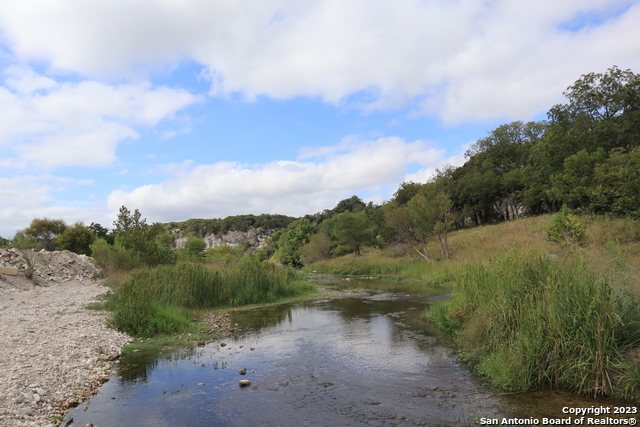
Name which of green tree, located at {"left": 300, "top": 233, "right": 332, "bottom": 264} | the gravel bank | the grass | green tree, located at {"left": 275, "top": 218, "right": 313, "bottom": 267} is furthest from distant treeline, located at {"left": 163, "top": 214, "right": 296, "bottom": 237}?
the grass

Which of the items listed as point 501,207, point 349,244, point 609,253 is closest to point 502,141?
point 501,207

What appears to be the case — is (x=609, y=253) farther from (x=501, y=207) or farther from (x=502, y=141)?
(x=502, y=141)

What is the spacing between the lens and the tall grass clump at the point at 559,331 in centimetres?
658

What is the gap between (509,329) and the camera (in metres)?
8.34

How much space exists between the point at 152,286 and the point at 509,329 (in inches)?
543

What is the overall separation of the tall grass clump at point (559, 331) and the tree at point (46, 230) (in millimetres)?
62394

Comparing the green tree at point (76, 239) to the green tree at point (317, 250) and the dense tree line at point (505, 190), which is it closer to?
the dense tree line at point (505, 190)

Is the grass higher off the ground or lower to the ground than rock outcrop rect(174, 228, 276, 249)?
lower

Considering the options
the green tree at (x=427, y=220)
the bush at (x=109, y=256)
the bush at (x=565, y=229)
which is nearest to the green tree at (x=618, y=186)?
the bush at (x=565, y=229)

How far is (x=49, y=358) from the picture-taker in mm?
8812

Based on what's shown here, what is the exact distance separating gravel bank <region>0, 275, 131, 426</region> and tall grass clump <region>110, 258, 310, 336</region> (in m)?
0.92

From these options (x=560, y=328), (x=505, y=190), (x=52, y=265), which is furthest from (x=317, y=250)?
(x=560, y=328)

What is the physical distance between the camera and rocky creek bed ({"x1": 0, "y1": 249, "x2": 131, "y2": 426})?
21.2ft

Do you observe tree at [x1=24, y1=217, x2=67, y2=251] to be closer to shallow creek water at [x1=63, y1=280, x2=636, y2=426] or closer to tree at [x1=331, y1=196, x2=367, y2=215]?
shallow creek water at [x1=63, y1=280, x2=636, y2=426]
